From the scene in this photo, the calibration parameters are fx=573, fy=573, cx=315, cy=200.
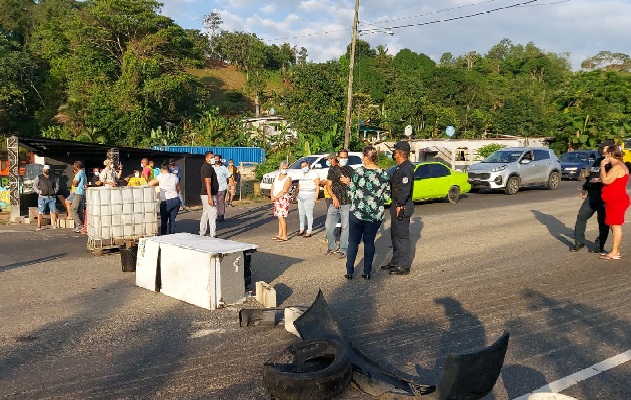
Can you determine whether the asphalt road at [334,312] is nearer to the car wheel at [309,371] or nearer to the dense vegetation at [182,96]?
the car wheel at [309,371]

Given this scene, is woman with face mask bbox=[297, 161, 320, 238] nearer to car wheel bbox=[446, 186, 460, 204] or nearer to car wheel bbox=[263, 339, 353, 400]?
car wheel bbox=[263, 339, 353, 400]

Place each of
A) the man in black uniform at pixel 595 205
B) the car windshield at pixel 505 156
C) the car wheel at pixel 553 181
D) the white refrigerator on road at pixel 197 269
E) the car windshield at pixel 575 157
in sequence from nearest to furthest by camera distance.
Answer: the white refrigerator on road at pixel 197 269, the man in black uniform at pixel 595 205, the car windshield at pixel 505 156, the car wheel at pixel 553 181, the car windshield at pixel 575 157

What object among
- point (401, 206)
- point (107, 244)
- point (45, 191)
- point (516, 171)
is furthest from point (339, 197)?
point (516, 171)

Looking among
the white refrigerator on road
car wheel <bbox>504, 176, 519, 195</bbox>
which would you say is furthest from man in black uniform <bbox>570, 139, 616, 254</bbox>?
car wheel <bbox>504, 176, 519, 195</bbox>

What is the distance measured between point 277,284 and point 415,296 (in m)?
1.94

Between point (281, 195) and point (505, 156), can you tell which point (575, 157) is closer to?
point (505, 156)

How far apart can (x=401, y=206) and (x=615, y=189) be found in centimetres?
370

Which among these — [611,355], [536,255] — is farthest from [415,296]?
[536,255]

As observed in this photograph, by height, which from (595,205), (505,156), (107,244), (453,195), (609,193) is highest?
(505,156)

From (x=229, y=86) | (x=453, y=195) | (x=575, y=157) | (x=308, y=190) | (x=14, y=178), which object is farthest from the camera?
(x=229, y=86)

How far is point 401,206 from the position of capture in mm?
8102

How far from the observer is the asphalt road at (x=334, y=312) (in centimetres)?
484

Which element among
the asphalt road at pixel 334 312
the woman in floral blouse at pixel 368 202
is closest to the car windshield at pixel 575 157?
the asphalt road at pixel 334 312

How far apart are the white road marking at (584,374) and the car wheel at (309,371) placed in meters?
1.40
